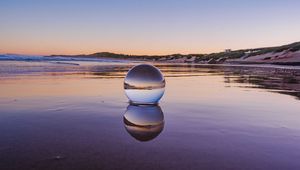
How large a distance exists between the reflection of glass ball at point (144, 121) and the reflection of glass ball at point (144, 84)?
0.20 metres

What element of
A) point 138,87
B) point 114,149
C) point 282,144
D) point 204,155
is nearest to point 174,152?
point 204,155

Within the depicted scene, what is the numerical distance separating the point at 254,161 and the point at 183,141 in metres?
0.92

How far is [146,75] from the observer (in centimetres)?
591

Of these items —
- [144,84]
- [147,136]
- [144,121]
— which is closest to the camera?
[147,136]

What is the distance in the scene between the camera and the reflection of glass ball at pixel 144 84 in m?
5.88

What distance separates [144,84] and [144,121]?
56.6 inches

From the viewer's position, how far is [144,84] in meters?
5.86

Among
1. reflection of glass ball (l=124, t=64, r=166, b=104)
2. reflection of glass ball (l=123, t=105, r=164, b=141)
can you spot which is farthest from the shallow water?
reflection of glass ball (l=124, t=64, r=166, b=104)

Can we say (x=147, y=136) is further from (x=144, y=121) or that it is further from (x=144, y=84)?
(x=144, y=84)

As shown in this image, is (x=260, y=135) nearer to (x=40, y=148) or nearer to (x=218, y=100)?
(x=40, y=148)

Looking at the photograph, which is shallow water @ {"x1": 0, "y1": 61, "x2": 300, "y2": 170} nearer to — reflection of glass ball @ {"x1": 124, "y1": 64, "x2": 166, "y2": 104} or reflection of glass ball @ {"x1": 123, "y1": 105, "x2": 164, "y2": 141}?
reflection of glass ball @ {"x1": 123, "y1": 105, "x2": 164, "y2": 141}

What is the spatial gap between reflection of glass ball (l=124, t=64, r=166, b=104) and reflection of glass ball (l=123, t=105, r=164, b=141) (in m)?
0.20

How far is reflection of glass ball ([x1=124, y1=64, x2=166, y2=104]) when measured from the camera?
19.3 feet

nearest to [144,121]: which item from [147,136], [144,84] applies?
[147,136]
